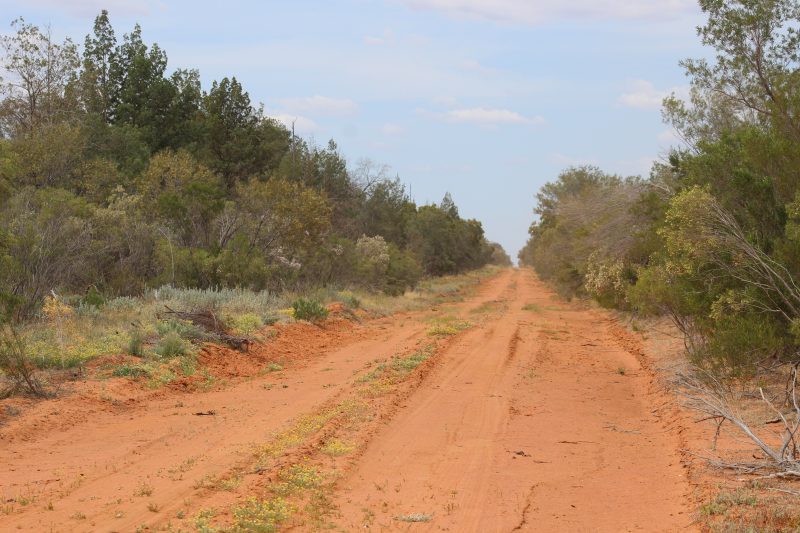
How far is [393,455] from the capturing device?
29.2ft

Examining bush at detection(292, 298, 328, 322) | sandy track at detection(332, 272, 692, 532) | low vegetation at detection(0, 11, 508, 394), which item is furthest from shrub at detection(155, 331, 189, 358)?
bush at detection(292, 298, 328, 322)

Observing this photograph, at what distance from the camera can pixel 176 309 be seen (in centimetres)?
1875

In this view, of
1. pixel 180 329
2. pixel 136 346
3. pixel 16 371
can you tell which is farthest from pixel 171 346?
pixel 16 371

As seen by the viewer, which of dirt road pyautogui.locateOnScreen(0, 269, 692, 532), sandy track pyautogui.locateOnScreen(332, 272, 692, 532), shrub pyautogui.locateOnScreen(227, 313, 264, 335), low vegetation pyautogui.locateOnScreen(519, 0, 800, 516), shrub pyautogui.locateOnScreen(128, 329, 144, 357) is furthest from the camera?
shrub pyautogui.locateOnScreen(227, 313, 264, 335)

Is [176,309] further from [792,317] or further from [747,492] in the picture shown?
[747,492]

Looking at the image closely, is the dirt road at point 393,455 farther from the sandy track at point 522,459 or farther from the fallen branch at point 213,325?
the fallen branch at point 213,325

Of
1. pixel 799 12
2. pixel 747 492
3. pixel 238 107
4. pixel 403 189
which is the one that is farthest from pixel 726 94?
pixel 403 189

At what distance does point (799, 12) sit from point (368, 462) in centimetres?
1381

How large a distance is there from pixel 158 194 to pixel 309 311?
981 cm

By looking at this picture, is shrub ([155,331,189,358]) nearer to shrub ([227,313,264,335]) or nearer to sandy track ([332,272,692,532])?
shrub ([227,313,264,335])

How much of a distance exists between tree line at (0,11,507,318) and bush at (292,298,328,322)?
3.40m

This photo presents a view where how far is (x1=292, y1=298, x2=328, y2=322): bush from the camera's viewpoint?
22.6 metres

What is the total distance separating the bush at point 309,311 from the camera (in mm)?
22625

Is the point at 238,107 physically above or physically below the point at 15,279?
above
